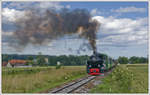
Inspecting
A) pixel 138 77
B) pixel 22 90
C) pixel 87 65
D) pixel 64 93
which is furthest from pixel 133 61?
pixel 22 90

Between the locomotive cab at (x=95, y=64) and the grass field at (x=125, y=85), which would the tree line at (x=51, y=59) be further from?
the grass field at (x=125, y=85)

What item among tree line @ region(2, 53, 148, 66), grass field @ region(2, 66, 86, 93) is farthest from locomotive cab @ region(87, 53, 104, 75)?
grass field @ region(2, 66, 86, 93)

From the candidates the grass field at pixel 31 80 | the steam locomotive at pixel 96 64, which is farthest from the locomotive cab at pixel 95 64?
the grass field at pixel 31 80

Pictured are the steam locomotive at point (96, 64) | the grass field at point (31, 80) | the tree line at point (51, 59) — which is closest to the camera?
the grass field at point (31, 80)

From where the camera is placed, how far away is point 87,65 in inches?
872

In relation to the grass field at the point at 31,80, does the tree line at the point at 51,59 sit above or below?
above

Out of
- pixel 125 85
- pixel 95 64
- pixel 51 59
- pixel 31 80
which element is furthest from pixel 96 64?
pixel 31 80

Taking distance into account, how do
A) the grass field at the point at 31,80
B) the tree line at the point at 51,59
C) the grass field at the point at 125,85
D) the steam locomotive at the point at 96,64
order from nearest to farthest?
the grass field at the point at 125,85 < the grass field at the point at 31,80 < the steam locomotive at the point at 96,64 < the tree line at the point at 51,59

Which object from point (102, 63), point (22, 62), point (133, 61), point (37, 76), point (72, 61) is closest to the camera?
point (37, 76)

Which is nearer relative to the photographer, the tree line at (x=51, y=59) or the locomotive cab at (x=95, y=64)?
the locomotive cab at (x=95, y=64)

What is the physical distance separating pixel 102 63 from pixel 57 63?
206 inches

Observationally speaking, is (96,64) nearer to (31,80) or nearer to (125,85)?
(125,85)

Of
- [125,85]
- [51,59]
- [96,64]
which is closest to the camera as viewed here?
[125,85]

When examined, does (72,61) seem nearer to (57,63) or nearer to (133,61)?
(57,63)
